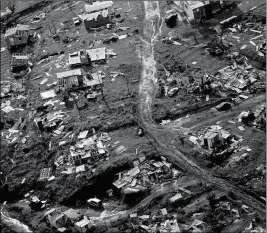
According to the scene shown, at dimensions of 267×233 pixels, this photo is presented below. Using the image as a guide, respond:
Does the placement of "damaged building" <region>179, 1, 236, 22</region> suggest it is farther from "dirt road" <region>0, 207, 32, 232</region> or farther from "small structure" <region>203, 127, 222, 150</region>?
"dirt road" <region>0, 207, 32, 232</region>

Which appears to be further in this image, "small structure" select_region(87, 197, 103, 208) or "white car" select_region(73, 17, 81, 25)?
"white car" select_region(73, 17, 81, 25)

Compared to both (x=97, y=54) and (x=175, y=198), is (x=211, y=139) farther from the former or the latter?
(x=97, y=54)

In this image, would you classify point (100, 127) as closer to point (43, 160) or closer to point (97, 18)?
point (43, 160)

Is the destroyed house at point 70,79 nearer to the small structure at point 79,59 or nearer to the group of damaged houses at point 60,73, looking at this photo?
the group of damaged houses at point 60,73

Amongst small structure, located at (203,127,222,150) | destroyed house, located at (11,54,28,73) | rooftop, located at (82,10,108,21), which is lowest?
small structure, located at (203,127,222,150)

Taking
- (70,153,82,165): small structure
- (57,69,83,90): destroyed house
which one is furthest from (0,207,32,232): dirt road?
(57,69,83,90): destroyed house

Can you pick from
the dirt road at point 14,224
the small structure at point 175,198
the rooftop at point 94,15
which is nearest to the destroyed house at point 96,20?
the rooftop at point 94,15

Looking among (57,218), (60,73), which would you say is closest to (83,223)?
(57,218)
